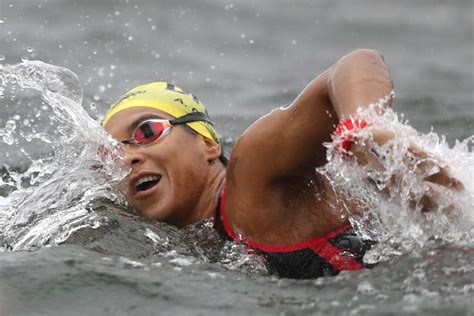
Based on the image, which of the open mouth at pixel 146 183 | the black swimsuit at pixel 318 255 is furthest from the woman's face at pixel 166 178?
the black swimsuit at pixel 318 255

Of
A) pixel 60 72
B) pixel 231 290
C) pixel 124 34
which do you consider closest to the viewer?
pixel 231 290

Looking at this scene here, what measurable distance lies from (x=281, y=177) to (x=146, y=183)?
0.99 meters

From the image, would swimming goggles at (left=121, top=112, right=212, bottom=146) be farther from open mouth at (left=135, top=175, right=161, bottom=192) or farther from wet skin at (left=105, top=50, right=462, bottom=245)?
open mouth at (left=135, top=175, right=161, bottom=192)

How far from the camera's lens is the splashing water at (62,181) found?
552 cm

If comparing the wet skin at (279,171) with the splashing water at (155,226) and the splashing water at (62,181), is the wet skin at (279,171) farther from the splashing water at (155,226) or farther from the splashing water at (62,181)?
the splashing water at (62,181)

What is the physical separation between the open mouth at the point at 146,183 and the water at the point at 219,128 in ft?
0.49

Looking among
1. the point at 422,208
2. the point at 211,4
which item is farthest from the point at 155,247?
the point at 211,4

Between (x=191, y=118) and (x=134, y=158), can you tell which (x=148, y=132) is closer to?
(x=134, y=158)

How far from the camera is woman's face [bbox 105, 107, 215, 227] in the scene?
539 centimetres

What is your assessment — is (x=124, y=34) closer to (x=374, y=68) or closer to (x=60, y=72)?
(x=60, y=72)

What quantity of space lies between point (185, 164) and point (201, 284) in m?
1.19

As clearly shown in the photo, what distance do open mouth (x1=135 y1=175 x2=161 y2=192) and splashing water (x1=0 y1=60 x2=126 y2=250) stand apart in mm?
112

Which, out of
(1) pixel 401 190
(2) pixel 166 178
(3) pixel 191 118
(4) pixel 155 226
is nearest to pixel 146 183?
(2) pixel 166 178

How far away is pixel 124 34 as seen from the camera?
10500mm
